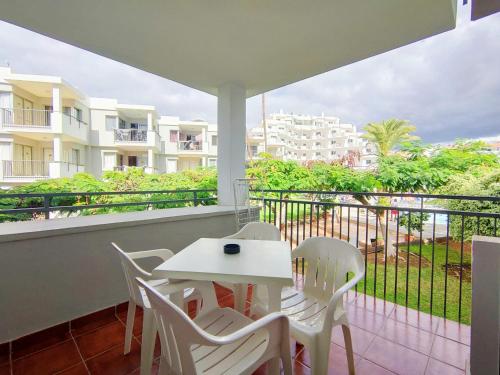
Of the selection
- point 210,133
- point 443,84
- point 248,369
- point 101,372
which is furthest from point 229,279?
point 443,84

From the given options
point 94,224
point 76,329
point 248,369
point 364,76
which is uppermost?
point 364,76

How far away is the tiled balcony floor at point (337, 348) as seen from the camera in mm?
1473

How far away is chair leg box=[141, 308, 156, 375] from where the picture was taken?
1253mm

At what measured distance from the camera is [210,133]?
49.8ft

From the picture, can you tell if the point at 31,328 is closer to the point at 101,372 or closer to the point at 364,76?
the point at 101,372

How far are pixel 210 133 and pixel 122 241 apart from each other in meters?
13.7

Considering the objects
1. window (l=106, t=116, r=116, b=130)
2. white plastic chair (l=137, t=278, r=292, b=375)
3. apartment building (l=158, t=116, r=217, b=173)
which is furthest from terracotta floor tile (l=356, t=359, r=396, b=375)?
apartment building (l=158, t=116, r=217, b=173)

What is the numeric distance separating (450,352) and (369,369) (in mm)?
614

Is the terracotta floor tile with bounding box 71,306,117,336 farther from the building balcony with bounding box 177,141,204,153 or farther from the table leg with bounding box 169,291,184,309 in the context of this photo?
the building balcony with bounding box 177,141,204,153

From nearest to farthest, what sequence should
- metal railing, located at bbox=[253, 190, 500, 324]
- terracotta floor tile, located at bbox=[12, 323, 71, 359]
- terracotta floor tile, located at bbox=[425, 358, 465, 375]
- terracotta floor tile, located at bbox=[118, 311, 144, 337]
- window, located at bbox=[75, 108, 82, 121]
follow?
terracotta floor tile, located at bbox=[425, 358, 465, 375]
terracotta floor tile, located at bbox=[12, 323, 71, 359]
terracotta floor tile, located at bbox=[118, 311, 144, 337]
metal railing, located at bbox=[253, 190, 500, 324]
window, located at bbox=[75, 108, 82, 121]

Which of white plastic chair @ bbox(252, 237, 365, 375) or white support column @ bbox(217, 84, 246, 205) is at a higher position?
white support column @ bbox(217, 84, 246, 205)

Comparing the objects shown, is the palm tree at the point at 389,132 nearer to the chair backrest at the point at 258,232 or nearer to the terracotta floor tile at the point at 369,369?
the chair backrest at the point at 258,232

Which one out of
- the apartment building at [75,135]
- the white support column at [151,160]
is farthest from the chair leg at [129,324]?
the white support column at [151,160]

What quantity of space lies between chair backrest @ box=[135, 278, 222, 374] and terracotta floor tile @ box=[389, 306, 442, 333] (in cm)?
190
